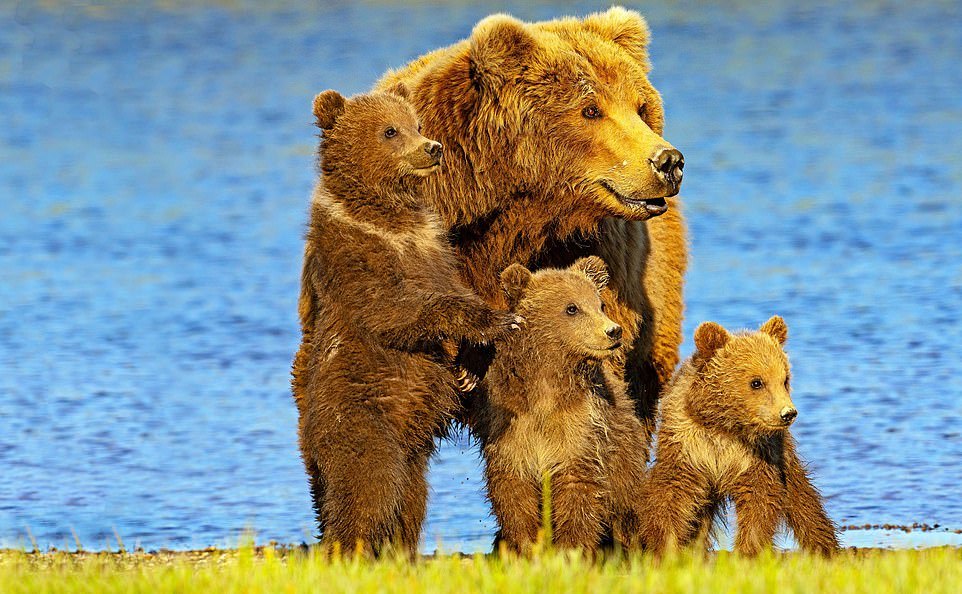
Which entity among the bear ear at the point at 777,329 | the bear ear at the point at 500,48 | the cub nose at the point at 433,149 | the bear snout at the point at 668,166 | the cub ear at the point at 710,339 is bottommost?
the cub ear at the point at 710,339

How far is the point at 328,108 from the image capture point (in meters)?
7.10

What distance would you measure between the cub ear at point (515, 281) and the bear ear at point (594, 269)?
264 mm

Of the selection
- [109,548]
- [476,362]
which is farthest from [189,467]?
[476,362]

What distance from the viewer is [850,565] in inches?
250

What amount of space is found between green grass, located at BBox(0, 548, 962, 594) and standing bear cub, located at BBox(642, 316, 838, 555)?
35.0 inches

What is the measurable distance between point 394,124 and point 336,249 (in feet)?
1.89

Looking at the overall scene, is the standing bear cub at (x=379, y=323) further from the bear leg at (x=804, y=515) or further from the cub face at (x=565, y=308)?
the bear leg at (x=804, y=515)

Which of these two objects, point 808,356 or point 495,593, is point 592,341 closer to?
point 495,593

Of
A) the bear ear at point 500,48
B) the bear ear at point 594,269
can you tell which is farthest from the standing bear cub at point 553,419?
the bear ear at point 500,48

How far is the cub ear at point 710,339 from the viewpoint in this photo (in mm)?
7438

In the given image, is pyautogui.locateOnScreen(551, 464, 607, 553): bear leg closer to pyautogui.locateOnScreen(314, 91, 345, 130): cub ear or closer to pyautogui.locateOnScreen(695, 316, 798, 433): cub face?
pyautogui.locateOnScreen(695, 316, 798, 433): cub face

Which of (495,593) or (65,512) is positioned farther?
(65,512)

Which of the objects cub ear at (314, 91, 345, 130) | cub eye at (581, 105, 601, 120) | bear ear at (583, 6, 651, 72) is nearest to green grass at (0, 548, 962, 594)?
cub ear at (314, 91, 345, 130)

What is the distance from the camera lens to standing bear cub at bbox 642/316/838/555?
23.8ft
